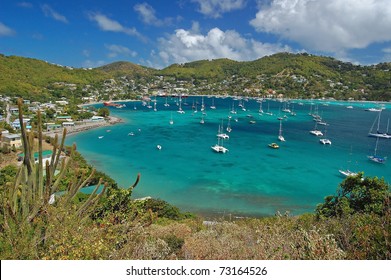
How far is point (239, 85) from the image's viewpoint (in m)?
150

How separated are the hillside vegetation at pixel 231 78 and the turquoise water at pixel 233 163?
162ft

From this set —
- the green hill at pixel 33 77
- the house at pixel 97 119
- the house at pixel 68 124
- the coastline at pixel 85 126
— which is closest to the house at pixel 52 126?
the coastline at pixel 85 126

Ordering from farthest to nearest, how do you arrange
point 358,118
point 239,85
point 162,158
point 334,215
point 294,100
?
point 239,85
point 294,100
point 358,118
point 162,158
point 334,215

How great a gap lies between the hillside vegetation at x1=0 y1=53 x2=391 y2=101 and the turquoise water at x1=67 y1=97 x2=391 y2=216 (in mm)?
49326

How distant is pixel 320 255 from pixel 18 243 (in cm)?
582

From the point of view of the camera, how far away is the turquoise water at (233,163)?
2581 centimetres

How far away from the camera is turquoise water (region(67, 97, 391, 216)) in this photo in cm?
2581

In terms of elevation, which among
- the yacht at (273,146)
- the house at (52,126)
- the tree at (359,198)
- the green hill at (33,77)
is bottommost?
the yacht at (273,146)

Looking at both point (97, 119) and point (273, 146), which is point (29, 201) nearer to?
point (273, 146)

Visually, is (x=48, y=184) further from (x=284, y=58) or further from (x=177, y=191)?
(x=284, y=58)

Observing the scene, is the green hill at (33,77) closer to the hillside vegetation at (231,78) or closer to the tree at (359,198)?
the hillside vegetation at (231,78)

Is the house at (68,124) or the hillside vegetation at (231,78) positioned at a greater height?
the hillside vegetation at (231,78)

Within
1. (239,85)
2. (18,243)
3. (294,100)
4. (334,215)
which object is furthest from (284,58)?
(18,243)

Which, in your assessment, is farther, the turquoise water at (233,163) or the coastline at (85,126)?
the coastline at (85,126)
